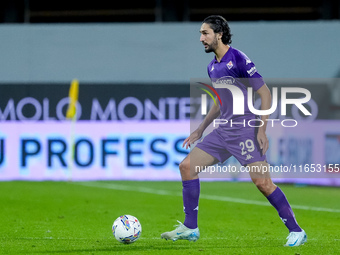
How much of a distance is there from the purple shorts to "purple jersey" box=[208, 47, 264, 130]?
0.09 meters

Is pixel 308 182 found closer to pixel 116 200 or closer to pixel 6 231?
pixel 116 200

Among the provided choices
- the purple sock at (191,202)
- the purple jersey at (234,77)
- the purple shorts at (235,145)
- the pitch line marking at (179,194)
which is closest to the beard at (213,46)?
the purple jersey at (234,77)

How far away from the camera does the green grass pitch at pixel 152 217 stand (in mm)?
7172

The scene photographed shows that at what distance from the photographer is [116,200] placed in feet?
41.8

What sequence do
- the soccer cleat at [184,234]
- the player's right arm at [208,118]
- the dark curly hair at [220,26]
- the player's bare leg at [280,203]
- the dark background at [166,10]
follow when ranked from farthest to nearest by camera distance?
the dark background at [166,10]
the player's right arm at [208,118]
the soccer cleat at [184,234]
the dark curly hair at [220,26]
the player's bare leg at [280,203]

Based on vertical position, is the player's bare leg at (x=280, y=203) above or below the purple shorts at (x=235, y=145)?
below

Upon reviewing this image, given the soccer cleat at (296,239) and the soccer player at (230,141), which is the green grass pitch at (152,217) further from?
the soccer player at (230,141)

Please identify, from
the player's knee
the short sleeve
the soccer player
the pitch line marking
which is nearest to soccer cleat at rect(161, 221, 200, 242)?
the soccer player

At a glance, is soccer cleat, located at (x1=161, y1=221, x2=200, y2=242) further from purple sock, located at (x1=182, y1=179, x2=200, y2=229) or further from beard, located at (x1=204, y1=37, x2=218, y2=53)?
→ beard, located at (x1=204, y1=37, x2=218, y2=53)

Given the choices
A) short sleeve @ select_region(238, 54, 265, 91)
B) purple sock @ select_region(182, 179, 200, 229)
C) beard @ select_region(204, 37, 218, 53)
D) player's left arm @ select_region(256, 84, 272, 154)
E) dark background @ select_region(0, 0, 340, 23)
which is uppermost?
beard @ select_region(204, 37, 218, 53)

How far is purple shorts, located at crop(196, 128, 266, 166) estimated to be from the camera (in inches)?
276

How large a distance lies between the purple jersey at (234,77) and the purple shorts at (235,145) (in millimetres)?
86

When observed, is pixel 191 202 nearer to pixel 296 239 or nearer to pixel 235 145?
pixel 235 145

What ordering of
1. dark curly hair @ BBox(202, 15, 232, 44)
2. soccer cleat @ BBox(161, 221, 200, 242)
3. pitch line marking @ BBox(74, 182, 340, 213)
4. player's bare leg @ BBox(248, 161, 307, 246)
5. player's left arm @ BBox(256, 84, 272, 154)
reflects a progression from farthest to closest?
pitch line marking @ BBox(74, 182, 340, 213)
soccer cleat @ BBox(161, 221, 200, 242)
dark curly hair @ BBox(202, 15, 232, 44)
player's bare leg @ BBox(248, 161, 307, 246)
player's left arm @ BBox(256, 84, 272, 154)
